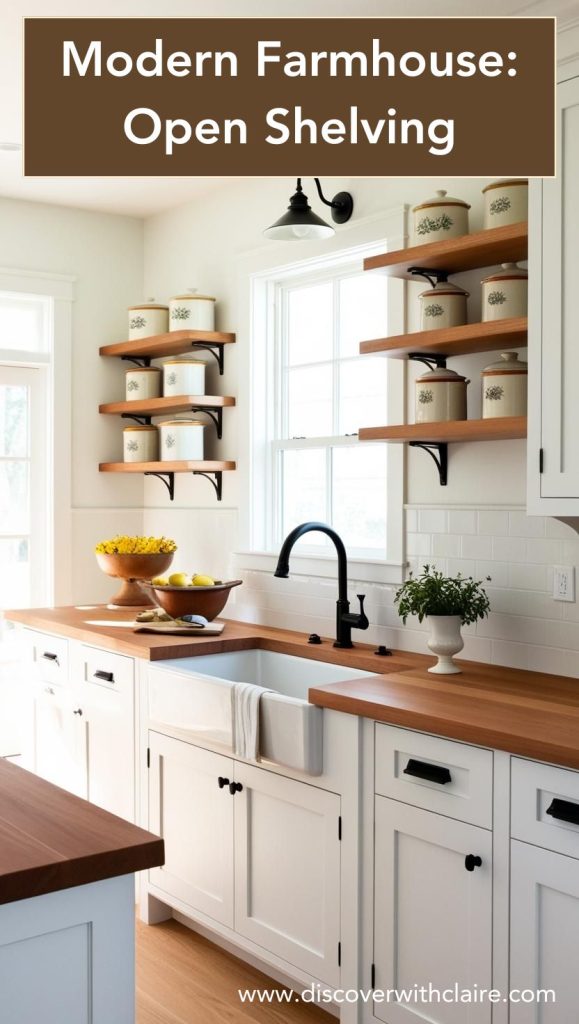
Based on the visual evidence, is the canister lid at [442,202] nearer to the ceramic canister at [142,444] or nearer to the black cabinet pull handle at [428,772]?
the black cabinet pull handle at [428,772]

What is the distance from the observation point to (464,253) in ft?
9.50

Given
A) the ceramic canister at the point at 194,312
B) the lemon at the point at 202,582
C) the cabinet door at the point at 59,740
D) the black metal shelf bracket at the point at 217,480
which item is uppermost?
the ceramic canister at the point at 194,312

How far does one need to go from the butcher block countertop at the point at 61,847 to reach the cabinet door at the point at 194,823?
1.36 metres

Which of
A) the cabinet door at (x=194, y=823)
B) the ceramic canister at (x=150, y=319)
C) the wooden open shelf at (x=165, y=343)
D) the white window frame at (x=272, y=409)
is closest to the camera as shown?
the cabinet door at (x=194, y=823)

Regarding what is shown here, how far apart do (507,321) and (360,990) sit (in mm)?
1792

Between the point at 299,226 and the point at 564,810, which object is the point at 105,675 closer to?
the point at 299,226

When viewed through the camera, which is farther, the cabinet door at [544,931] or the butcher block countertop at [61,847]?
the cabinet door at [544,931]

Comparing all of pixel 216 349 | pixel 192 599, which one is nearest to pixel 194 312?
pixel 216 349

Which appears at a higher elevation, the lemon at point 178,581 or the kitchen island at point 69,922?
the lemon at point 178,581

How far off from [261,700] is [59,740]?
1.51m

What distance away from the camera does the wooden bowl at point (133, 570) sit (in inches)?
167

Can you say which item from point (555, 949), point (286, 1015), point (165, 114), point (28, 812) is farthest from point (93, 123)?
point (286, 1015)

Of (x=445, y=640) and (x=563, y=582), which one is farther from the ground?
(x=563, y=582)

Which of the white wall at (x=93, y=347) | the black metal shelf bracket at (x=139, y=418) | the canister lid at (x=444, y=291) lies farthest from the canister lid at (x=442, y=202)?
the white wall at (x=93, y=347)
